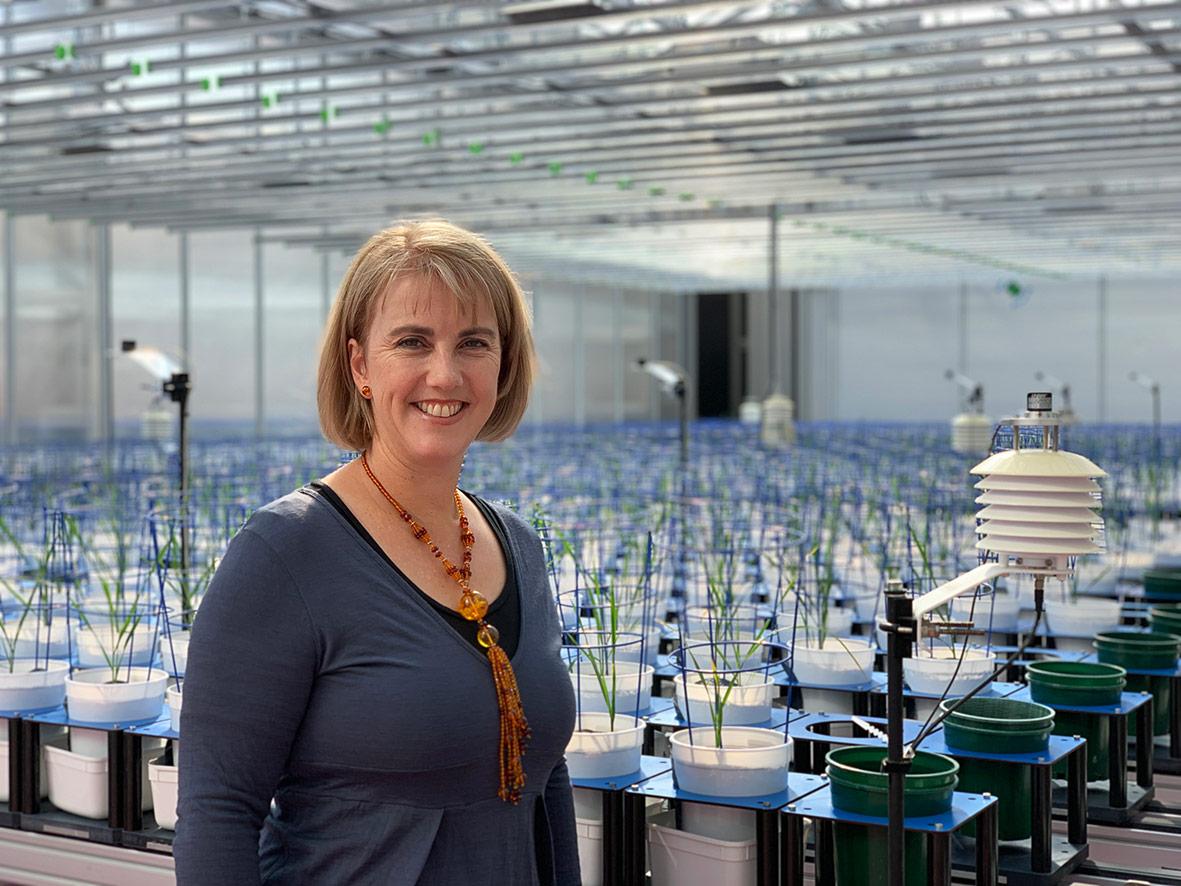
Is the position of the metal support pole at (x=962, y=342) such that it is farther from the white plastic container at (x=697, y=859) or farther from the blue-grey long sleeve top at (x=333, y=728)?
the blue-grey long sleeve top at (x=333, y=728)

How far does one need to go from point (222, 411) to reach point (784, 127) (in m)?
9.57

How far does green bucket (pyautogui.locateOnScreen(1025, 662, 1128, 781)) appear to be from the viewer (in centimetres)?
393

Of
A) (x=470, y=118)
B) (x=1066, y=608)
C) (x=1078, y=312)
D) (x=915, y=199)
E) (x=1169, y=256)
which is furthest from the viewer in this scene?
(x=1078, y=312)

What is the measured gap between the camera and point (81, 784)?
363 cm

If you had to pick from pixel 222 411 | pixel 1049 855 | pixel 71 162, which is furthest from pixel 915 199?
pixel 1049 855

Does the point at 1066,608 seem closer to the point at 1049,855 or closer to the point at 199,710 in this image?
the point at 1049,855

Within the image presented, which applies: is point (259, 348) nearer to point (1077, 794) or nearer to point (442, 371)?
point (1077, 794)

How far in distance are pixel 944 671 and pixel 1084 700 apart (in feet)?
1.27

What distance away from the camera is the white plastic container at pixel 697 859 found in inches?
115

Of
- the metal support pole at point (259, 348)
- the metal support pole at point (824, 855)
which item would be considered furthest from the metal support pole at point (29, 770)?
the metal support pole at point (259, 348)

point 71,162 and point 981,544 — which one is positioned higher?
point 71,162

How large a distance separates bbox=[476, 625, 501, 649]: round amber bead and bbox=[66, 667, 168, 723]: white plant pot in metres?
2.29

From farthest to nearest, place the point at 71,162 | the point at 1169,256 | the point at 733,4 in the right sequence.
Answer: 1. the point at 1169,256
2. the point at 71,162
3. the point at 733,4

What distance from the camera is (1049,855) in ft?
10.8
